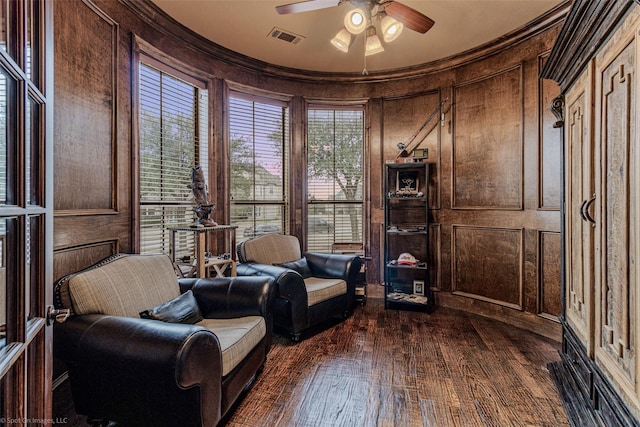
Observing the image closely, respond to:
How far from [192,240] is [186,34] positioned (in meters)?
1.95

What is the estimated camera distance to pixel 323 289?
10.2 ft

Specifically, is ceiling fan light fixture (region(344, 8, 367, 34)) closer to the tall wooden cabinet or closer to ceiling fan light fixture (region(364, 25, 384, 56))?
ceiling fan light fixture (region(364, 25, 384, 56))

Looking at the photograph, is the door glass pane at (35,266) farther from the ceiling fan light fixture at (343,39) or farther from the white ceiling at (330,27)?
the white ceiling at (330,27)

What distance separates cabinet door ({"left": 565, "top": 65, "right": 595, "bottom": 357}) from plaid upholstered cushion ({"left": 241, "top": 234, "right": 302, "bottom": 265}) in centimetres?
246

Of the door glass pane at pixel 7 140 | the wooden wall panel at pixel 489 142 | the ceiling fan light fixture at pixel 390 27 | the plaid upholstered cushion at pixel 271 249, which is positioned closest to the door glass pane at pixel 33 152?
the door glass pane at pixel 7 140

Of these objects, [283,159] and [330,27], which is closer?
[330,27]

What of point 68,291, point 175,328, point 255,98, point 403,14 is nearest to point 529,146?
point 403,14

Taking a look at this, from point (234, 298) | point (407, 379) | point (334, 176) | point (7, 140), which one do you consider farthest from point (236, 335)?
point (334, 176)

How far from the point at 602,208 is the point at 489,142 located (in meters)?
2.29

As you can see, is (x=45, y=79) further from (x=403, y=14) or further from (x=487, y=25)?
(x=487, y=25)

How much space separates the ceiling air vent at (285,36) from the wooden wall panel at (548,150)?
2294 millimetres

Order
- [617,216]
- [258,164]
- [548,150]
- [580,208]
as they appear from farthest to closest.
→ [258,164] < [548,150] < [580,208] < [617,216]

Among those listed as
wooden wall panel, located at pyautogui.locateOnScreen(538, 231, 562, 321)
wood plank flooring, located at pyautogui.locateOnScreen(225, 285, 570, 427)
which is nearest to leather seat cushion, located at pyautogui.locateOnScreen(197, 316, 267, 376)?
wood plank flooring, located at pyautogui.locateOnScreen(225, 285, 570, 427)

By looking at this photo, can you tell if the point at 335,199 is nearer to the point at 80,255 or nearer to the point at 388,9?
the point at 388,9
